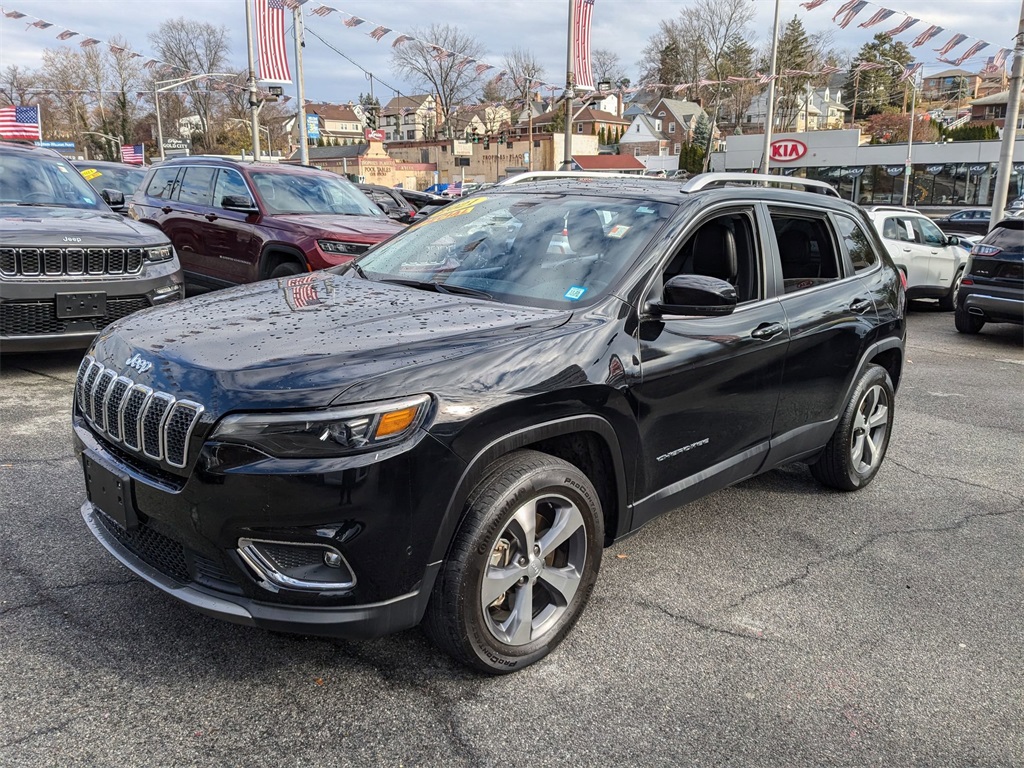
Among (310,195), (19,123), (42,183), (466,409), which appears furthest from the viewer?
(19,123)

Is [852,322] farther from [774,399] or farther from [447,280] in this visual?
[447,280]

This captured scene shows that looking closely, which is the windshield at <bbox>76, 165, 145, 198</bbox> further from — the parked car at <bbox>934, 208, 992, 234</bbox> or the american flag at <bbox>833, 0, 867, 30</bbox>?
the parked car at <bbox>934, 208, 992, 234</bbox>

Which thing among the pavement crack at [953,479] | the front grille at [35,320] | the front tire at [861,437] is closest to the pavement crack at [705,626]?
the front tire at [861,437]

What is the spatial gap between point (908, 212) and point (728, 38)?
55.9 metres

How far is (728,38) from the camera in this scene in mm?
62438

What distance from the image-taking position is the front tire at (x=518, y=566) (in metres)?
2.65

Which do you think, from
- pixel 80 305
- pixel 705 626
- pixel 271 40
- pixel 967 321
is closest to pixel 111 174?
pixel 271 40

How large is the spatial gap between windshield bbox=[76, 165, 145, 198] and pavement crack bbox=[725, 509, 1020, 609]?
13.4 m

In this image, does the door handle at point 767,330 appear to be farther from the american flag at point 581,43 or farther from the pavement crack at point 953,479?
the american flag at point 581,43

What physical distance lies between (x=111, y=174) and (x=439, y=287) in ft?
42.5

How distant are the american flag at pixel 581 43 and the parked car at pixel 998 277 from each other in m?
11.3

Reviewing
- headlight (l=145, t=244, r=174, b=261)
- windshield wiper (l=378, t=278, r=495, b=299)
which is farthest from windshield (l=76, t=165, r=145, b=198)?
windshield wiper (l=378, t=278, r=495, b=299)

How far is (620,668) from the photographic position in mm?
2994

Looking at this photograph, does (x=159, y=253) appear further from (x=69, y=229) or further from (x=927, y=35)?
(x=927, y=35)
